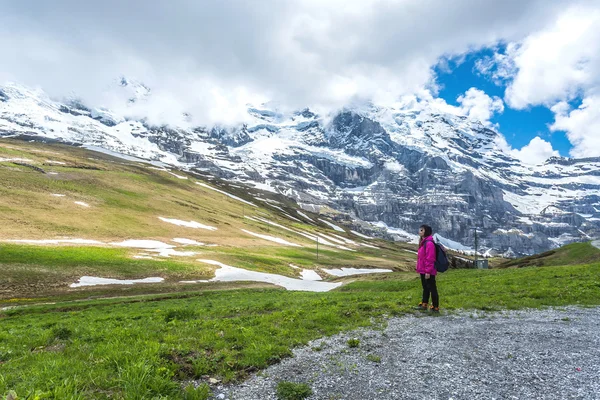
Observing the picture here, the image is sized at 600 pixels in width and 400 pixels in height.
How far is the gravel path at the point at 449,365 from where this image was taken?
828 cm

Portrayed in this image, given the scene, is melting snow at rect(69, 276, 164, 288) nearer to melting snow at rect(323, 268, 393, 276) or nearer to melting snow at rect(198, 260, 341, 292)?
melting snow at rect(198, 260, 341, 292)

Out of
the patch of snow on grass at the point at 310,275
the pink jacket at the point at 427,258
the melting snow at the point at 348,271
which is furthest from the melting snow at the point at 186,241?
the pink jacket at the point at 427,258

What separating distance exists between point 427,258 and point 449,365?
7.41 metres

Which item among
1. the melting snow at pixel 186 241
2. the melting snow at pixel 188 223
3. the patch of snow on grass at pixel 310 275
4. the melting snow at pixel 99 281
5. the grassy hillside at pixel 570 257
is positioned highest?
the grassy hillside at pixel 570 257

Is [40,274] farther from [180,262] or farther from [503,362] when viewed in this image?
[503,362]

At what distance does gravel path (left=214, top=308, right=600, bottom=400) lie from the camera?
27.2 feet

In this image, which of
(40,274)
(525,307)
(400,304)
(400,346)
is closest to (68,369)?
(400,346)

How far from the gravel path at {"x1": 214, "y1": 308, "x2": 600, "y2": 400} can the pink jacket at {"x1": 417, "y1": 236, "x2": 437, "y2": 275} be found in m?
2.87

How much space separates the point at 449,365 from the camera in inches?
388

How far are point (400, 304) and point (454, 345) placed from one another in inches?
331

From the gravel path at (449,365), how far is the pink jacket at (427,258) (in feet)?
9.43

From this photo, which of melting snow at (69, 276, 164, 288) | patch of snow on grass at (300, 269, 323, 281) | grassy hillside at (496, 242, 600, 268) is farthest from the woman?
patch of snow on grass at (300, 269, 323, 281)

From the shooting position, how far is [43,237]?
61812 millimetres

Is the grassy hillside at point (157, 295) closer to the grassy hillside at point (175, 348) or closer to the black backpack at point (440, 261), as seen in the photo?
the grassy hillside at point (175, 348)
